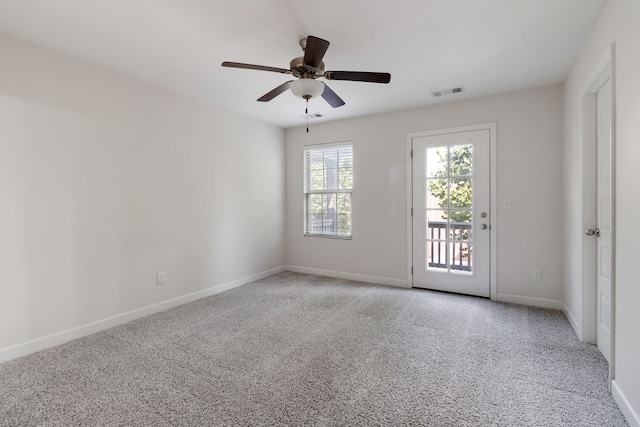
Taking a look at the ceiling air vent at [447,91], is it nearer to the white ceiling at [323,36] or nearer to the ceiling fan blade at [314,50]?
the white ceiling at [323,36]

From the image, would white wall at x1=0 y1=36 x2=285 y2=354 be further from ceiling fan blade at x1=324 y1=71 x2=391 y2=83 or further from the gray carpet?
ceiling fan blade at x1=324 y1=71 x2=391 y2=83

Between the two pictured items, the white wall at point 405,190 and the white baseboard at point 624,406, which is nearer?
the white baseboard at point 624,406

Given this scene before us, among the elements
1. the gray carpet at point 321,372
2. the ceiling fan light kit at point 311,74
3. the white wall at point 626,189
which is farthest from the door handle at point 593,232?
the ceiling fan light kit at point 311,74

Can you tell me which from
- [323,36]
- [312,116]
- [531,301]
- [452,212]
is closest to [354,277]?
[452,212]

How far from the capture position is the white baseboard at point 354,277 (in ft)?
14.6

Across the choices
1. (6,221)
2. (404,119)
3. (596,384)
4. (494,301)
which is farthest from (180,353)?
(404,119)

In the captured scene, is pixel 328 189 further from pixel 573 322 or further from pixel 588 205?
pixel 573 322

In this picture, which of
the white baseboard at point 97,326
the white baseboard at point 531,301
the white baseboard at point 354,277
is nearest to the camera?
the white baseboard at point 97,326

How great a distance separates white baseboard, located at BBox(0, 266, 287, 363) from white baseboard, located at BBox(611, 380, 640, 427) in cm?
386

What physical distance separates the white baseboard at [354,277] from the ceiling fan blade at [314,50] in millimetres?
3184

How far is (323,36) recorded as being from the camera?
→ 244 cm

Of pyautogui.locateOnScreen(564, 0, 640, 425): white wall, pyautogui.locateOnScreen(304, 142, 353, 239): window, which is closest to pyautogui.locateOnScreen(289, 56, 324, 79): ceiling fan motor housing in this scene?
pyautogui.locateOnScreen(564, 0, 640, 425): white wall

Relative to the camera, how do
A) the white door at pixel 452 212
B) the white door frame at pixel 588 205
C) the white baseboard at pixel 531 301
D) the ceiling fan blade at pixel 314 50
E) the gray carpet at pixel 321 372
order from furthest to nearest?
the white door at pixel 452 212
the white baseboard at pixel 531 301
the white door frame at pixel 588 205
the ceiling fan blade at pixel 314 50
the gray carpet at pixel 321 372

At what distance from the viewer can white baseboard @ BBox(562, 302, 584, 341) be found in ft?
8.86
